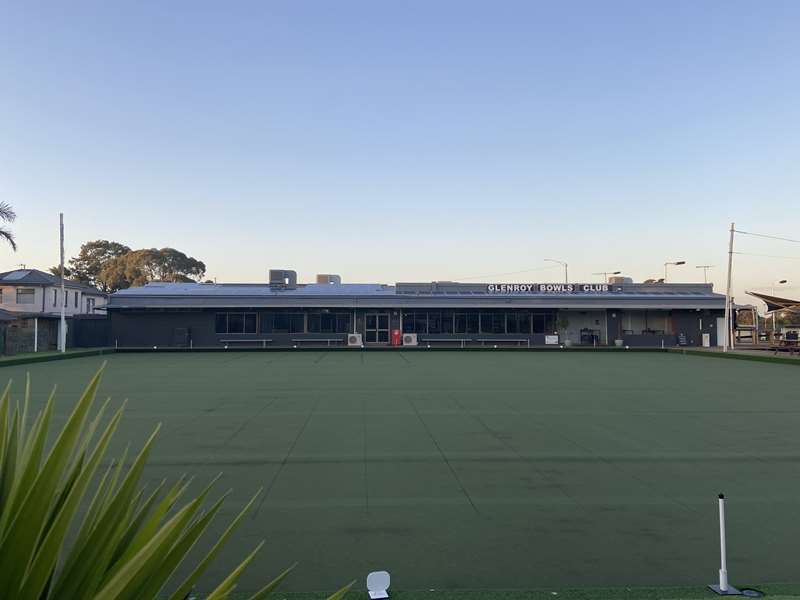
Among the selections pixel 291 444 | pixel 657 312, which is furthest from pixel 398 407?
pixel 657 312

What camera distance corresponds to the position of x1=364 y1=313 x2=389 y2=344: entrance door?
4375 centimetres

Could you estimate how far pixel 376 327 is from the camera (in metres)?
43.8

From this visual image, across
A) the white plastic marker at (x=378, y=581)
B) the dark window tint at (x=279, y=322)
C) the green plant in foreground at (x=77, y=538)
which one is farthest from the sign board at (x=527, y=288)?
the green plant in foreground at (x=77, y=538)

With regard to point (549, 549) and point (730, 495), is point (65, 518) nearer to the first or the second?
point (549, 549)

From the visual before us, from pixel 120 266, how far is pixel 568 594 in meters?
81.6

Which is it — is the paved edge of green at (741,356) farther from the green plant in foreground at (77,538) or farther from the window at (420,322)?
the green plant in foreground at (77,538)

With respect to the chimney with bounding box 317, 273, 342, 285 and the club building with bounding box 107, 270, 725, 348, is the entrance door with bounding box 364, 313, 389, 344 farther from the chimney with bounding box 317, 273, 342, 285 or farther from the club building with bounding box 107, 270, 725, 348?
the chimney with bounding box 317, 273, 342, 285

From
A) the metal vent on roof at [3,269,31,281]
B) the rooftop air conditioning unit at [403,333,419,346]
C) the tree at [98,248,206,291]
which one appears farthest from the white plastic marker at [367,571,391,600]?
the tree at [98,248,206,291]

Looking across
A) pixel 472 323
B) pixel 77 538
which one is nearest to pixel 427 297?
pixel 472 323

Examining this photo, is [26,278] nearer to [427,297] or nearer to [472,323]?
[427,297]

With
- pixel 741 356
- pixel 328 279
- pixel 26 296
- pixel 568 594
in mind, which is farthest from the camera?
pixel 328 279

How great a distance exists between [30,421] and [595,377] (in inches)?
699

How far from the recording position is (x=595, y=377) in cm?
2138

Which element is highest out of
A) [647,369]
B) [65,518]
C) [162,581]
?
[65,518]
